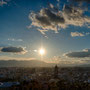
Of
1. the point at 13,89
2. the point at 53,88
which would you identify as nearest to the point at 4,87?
the point at 13,89

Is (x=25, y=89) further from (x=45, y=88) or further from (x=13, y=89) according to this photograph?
(x=45, y=88)

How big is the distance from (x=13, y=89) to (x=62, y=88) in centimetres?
1377

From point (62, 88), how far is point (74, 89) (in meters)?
3.67

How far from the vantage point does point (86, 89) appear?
131 feet

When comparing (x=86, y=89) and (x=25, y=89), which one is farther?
(x=86, y=89)

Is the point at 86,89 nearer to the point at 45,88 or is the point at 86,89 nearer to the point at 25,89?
the point at 45,88

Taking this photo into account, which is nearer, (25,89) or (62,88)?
(25,89)

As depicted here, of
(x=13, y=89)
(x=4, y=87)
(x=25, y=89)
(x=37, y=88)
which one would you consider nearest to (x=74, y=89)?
(x=37, y=88)

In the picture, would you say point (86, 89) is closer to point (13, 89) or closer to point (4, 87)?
point (13, 89)

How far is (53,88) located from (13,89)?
11.0 metres

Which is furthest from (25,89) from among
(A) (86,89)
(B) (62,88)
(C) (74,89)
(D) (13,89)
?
(A) (86,89)

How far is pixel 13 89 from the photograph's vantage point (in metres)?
36.7

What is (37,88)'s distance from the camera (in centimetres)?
3741

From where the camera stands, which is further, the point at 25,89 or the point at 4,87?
the point at 4,87
